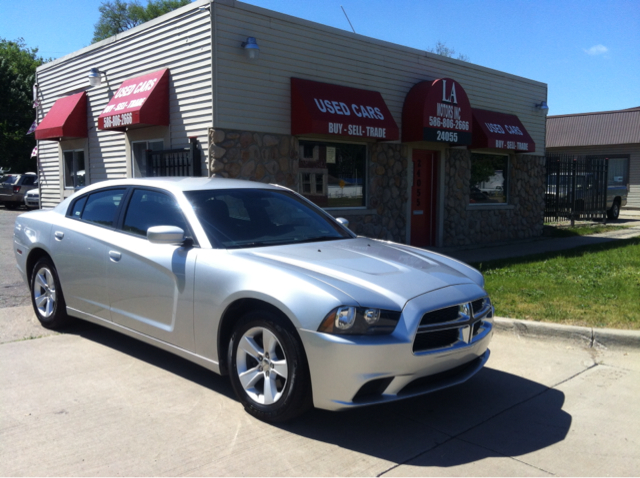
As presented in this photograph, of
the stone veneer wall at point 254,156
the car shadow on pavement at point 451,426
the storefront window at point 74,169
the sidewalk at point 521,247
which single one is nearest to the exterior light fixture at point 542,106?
the sidewalk at point 521,247

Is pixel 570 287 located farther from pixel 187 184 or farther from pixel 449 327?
pixel 187 184

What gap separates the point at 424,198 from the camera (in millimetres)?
13281

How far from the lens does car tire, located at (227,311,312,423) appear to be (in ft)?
11.9

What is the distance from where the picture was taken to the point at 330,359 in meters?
3.47

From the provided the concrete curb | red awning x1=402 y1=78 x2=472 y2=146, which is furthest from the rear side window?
red awning x1=402 y1=78 x2=472 y2=146

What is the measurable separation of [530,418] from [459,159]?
33.3 feet

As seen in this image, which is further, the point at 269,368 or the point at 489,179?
the point at 489,179

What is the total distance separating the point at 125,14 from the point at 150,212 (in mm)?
53521

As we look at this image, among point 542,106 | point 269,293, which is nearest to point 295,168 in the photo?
point 269,293

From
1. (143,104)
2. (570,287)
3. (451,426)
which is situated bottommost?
(451,426)

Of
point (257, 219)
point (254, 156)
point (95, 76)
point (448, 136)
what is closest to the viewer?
point (257, 219)

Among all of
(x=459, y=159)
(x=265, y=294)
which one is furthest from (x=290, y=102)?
(x=265, y=294)

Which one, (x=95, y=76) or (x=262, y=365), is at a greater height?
(x=95, y=76)

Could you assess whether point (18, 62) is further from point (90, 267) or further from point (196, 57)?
point (90, 267)
